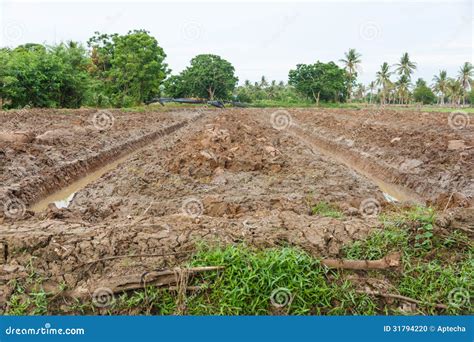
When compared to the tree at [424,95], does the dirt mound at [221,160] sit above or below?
below

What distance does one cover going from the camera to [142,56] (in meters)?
37.2

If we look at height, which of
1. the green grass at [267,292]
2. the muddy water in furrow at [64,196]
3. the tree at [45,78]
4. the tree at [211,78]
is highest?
the tree at [211,78]

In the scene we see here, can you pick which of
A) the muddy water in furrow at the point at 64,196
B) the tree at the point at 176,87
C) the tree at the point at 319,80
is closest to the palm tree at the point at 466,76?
the tree at the point at 319,80

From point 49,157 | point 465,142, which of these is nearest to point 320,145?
point 465,142

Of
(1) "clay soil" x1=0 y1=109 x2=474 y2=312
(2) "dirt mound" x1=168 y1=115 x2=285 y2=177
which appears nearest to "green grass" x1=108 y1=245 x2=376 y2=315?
(1) "clay soil" x1=0 y1=109 x2=474 y2=312

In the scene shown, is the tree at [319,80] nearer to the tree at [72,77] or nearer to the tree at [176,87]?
the tree at [176,87]

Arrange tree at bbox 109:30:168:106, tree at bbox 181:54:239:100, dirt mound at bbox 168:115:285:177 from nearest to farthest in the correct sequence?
dirt mound at bbox 168:115:285:177 < tree at bbox 109:30:168:106 < tree at bbox 181:54:239:100

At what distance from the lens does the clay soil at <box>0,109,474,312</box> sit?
419 centimetres

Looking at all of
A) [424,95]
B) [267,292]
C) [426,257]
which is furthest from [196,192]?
[424,95]

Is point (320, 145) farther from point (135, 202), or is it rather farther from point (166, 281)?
point (166, 281)

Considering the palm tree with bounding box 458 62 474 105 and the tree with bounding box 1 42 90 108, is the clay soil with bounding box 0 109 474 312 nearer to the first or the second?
the tree with bounding box 1 42 90 108

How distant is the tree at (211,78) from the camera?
50.8 m

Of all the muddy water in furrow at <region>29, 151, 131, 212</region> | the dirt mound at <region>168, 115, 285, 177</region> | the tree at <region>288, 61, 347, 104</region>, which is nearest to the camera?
the muddy water in furrow at <region>29, 151, 131, 212</region>

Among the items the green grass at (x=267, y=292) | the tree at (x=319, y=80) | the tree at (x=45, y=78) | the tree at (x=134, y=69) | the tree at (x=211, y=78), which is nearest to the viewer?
the green grass at (x=267, y=292)
